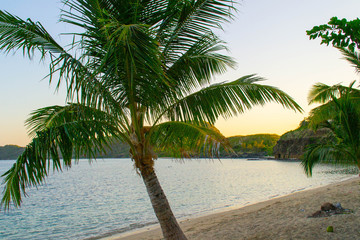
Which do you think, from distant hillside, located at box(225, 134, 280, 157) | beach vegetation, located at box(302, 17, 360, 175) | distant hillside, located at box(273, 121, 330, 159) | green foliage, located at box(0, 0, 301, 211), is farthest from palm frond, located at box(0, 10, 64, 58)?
distant hillside, located at box(225, 134, 280, 157)

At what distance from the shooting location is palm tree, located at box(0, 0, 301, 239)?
418cm

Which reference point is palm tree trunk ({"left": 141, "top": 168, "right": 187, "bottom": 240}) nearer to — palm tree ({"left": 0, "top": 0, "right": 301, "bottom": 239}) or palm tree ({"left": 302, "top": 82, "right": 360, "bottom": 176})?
palm tree ({"left": 0, "top": 0, "right": 301, "bottom": 239})

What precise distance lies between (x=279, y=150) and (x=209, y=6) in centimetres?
8755

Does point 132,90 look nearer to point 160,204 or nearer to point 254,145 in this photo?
point 160,204

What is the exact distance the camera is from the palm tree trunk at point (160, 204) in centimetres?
508

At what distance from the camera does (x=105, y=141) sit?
14.9ft

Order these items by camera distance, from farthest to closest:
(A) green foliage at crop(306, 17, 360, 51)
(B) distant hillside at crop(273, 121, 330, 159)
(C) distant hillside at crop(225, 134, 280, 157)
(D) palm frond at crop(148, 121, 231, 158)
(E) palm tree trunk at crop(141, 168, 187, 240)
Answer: (C) distant hillside at crop(225, 134, 280, 157)
(B) distant hillside at crop(273, 121, 330, 159)
(E) palm tree trunk at crop(141, 168, 187, 240)
(D) palm frond at crop(148, 121, 231, 158)
(A) green foliage at crop(306, 17, 360, 51)

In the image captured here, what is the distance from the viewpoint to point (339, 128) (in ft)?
24.7

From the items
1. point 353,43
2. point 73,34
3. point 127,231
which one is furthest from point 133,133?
point 127,231

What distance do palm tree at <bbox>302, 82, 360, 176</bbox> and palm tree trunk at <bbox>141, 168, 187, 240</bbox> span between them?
479cm

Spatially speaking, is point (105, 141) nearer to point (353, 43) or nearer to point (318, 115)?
point (353, 43)

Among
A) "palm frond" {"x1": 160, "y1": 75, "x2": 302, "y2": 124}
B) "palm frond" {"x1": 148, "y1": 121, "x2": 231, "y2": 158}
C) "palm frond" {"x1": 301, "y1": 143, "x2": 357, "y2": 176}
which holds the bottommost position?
"palm frond" {"x1": 301, "y1": 143, "x2": 357, "y2": 176}

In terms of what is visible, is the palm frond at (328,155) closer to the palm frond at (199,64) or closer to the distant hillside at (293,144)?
the palm frond at (199,64)

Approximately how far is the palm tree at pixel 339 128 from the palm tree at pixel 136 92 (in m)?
3.42
